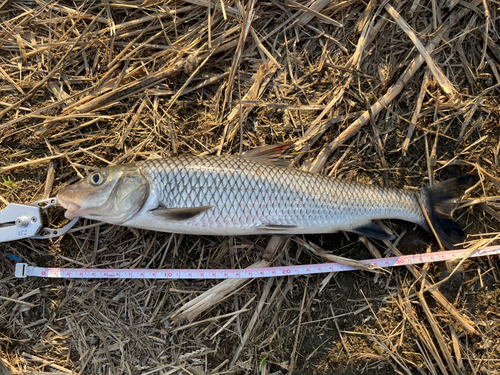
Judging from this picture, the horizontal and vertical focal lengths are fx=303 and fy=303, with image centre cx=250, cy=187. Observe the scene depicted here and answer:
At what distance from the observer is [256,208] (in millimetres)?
2703

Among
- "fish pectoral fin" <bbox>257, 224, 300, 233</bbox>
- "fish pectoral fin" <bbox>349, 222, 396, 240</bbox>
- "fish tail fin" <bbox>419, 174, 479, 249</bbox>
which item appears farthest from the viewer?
"fish tail fin" <bbox>419, 174, 479, 249</bbox>

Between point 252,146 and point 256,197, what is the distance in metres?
0.71

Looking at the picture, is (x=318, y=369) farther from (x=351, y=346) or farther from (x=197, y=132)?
(x=197, y=132)

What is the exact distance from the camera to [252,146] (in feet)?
10.5

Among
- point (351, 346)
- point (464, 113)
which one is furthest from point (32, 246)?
point (464, 113)

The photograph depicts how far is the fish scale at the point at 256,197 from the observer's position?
266 centimetres

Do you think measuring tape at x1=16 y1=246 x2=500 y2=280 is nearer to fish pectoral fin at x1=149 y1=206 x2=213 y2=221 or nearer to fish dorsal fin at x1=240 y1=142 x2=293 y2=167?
fish pectoral fin at x1=149 y1=206 x2=213 y2=221


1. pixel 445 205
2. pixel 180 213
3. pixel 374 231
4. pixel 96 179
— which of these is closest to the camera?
pixel 180 213

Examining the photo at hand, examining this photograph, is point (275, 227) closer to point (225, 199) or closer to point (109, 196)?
point (225, 199)

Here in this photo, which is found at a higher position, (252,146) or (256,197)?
(252,146)

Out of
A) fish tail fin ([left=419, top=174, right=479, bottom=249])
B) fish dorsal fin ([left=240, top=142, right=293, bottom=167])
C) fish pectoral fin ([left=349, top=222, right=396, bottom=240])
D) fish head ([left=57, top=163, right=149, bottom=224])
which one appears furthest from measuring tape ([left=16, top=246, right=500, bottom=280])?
fish dorsal fin ([left=240, top=142, right=293, bottom=167])

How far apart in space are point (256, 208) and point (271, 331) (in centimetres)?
124

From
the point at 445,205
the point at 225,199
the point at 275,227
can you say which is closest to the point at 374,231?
the point at 445,205

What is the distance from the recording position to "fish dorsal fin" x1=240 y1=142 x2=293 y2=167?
2.95 metres
